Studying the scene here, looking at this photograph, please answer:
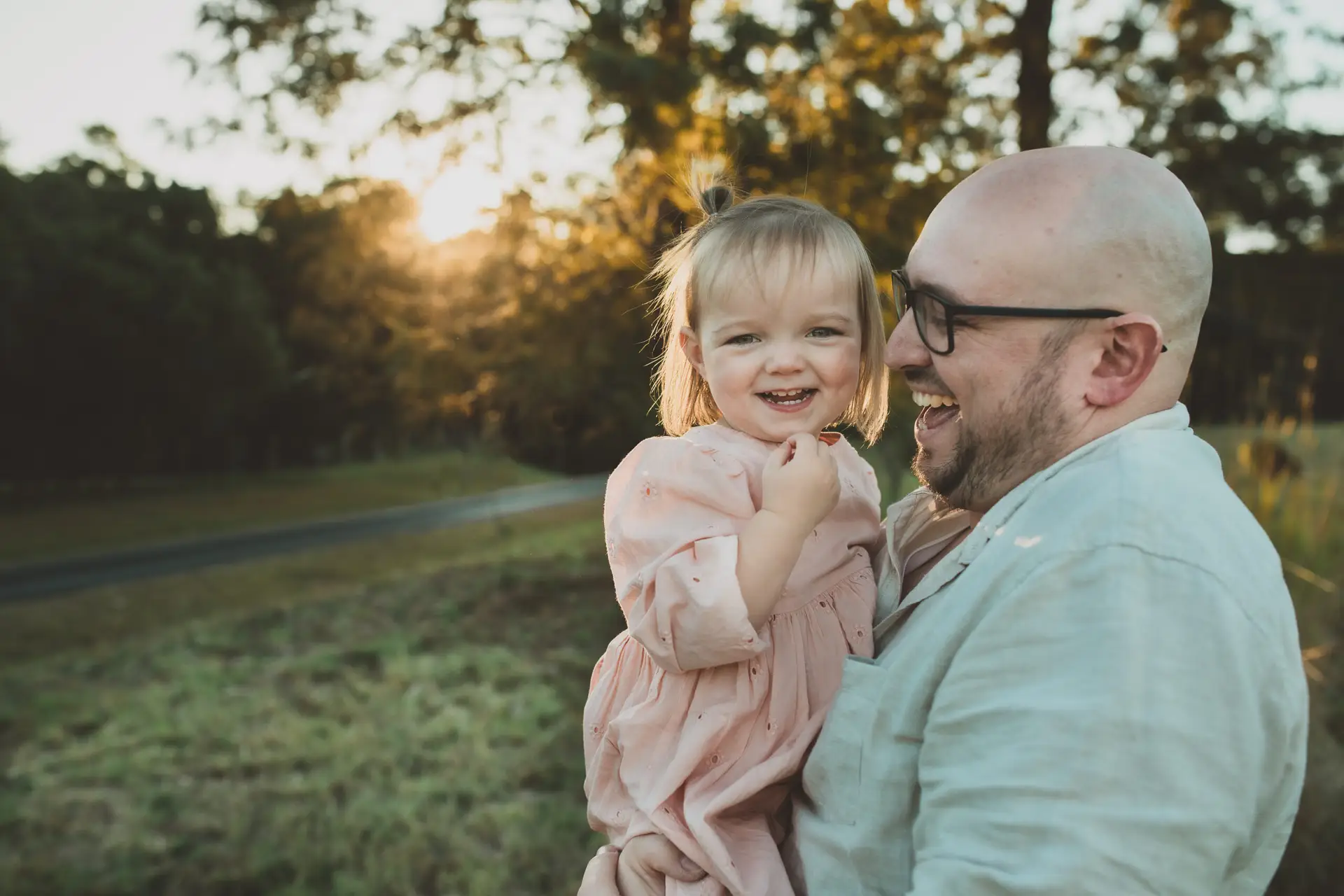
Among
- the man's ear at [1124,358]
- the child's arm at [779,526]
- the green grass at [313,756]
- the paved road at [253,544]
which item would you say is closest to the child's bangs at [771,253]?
the child's arm at [779,526]

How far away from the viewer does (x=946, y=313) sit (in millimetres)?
1656

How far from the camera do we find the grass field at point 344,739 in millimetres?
4910

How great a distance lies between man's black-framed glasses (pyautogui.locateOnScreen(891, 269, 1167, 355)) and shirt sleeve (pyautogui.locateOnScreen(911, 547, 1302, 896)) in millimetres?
419

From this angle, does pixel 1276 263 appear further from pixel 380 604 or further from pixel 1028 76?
pixel 380 604

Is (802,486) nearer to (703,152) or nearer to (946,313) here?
(946,313)

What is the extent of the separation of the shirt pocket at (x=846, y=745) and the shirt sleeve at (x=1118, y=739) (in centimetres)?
24

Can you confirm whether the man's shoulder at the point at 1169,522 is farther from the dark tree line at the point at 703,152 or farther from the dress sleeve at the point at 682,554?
the dark tree line at the point at 703,152

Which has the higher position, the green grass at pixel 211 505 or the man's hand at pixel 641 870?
the man's hand at pixel 641 870

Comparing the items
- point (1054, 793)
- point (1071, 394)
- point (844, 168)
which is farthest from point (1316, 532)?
point (1054, 793)

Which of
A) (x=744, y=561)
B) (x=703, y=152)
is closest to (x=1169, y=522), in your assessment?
(x=744, y=561)

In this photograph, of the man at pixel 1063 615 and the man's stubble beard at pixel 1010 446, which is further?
the man's stubble beard at pixel 1010 446

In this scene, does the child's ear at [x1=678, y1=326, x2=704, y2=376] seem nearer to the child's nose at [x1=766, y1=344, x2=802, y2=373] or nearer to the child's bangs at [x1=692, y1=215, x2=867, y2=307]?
the child's bangs at [x1=692, y1=215, x2=867, y2=307]

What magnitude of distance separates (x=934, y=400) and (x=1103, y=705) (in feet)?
2.39

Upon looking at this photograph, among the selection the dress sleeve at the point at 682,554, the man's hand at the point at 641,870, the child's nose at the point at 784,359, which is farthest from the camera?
the child's nose at the point at 784,359
